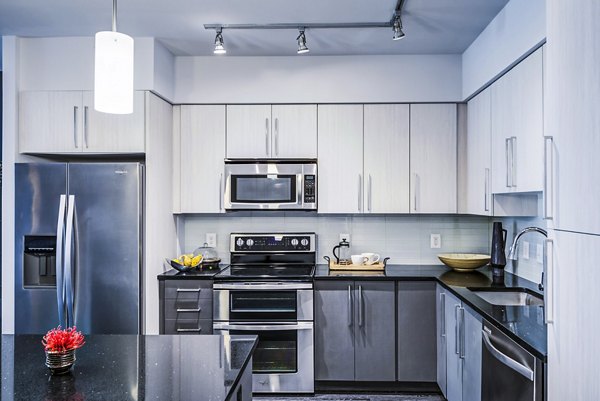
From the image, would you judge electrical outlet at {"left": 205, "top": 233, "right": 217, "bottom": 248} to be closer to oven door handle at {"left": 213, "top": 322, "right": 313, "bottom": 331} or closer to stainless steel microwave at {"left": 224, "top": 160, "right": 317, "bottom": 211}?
stainless steel microwave at {"left": 224, "top": 160, "right": 317, "bottom": 211}

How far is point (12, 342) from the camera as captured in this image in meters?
1.81

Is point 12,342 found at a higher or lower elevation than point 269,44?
lower

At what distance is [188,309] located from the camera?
3.27 m

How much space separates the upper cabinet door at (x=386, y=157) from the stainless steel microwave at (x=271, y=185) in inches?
17.5

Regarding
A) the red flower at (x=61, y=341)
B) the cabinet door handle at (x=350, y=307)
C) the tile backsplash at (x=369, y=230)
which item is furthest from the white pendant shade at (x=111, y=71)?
the tile backsplash at (x=369, y=230)

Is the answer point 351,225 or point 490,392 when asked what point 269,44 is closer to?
point 351,225

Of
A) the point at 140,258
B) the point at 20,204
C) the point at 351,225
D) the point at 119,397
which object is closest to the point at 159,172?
the point at 140,258

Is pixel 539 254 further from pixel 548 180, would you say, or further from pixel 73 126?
pixel 73 126

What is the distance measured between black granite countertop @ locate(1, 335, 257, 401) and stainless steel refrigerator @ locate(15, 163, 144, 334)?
3.62ft

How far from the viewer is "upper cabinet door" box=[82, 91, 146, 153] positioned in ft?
10.2

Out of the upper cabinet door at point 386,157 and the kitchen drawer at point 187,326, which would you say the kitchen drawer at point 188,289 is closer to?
the kitchen drawer at point 187,326

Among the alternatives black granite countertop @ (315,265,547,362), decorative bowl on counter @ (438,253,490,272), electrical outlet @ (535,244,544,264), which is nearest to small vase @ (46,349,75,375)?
black granite countertop @ (315,265,547,362)

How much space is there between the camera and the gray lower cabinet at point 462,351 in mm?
2342

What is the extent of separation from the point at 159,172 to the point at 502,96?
2.31 m
